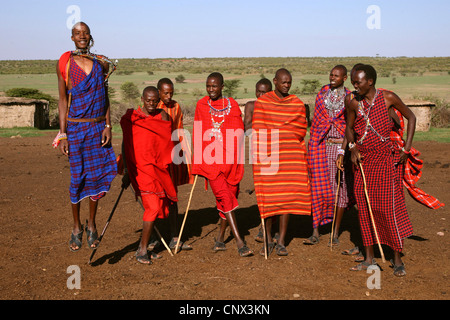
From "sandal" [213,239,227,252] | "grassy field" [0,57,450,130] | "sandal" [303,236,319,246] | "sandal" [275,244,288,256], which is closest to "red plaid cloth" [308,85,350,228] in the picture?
"sandal" [303,236,319,246]

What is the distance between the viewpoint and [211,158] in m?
5.64

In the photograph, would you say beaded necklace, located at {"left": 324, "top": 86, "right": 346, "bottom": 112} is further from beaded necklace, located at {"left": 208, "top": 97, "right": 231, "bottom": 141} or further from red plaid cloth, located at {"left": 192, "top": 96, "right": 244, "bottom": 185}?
beaded necklace, located at {"left": 208, "top": 97, "right": 231, "bottom": 141}

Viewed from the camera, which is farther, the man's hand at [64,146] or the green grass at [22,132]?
the green grass at [22,132]

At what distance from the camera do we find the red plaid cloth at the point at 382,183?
490 centimetres

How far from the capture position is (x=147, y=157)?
5.26 m

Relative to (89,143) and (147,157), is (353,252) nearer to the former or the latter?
(147,157)

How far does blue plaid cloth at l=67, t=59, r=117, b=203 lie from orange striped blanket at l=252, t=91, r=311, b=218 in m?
1.63

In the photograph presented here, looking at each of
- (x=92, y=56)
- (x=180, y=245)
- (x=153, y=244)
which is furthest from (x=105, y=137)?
(x=180, y=245)

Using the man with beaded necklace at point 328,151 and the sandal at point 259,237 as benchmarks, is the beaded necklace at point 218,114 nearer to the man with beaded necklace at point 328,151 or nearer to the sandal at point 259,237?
the man with beaded necklace at point 328,151

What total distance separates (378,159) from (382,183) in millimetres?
236

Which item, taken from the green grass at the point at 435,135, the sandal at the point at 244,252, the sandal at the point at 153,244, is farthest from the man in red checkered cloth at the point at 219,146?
the green grass at the point at 435,135

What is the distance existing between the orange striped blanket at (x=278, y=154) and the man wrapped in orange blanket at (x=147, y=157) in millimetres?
1035

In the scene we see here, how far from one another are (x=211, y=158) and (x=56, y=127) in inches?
551

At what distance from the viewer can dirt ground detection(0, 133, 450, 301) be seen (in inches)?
176
